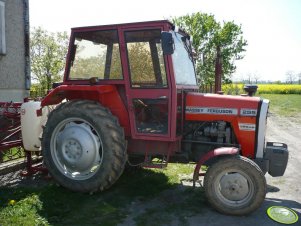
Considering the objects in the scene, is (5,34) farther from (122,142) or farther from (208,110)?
(208,110)

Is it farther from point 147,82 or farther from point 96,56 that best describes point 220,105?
point 96,56

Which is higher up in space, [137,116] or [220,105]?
[220,105]

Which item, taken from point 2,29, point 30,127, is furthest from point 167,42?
point 2,29

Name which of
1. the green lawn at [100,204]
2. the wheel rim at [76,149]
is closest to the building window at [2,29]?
the wheel rim at [76,149]

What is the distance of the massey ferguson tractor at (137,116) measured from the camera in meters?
4.50

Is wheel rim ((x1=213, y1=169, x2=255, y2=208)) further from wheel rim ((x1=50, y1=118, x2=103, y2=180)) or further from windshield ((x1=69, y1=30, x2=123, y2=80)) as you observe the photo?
windshield ((x1=69, y1=30, x2=123, y2=80))

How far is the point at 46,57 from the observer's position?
2480 cm

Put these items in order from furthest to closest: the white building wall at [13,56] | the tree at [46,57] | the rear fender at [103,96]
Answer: the tree at [46,57]
the white building wall at [13,56]
the rear fender at [103,96]

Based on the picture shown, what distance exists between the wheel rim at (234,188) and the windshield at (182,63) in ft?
4.82

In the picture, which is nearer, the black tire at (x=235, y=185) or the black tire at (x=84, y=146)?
the black tire at (x=235, y=185)

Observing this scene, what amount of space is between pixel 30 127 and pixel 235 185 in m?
3.48

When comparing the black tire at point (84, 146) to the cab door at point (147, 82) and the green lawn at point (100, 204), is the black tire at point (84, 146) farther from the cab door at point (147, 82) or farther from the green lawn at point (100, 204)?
the cab door at point (147, 82)

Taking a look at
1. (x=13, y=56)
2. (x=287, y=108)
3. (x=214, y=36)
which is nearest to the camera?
(x=13, y=56)

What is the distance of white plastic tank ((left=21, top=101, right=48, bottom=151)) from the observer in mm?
5473
